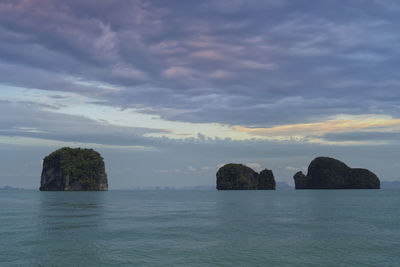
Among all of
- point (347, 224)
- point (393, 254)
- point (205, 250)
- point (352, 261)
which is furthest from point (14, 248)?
point (347, 224)

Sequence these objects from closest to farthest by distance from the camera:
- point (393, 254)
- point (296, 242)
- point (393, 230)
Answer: point (393, 254) < point (296, 242) < point (393, 230)

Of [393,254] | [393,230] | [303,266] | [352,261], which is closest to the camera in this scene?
[303,266]

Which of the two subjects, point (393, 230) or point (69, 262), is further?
point (393, 230)

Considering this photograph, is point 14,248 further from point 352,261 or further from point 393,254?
point 393,254

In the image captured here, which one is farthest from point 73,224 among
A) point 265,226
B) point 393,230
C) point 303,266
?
point 393,230

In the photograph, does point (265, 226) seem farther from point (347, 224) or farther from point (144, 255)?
point (144, 255)

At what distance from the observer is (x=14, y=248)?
126ft

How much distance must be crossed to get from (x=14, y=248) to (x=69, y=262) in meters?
10.0

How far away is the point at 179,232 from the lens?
50.8m

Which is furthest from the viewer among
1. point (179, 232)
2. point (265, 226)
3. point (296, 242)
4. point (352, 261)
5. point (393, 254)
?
point (265, 226)

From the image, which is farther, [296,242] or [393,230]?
[393,230]

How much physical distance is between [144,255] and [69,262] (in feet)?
23.9

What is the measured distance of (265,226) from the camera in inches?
2291

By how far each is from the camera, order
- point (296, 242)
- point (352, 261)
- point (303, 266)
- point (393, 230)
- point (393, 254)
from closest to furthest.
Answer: point (303, 266), point (352, 261), point (393, 254), point (296, 242), point (393, 230)
